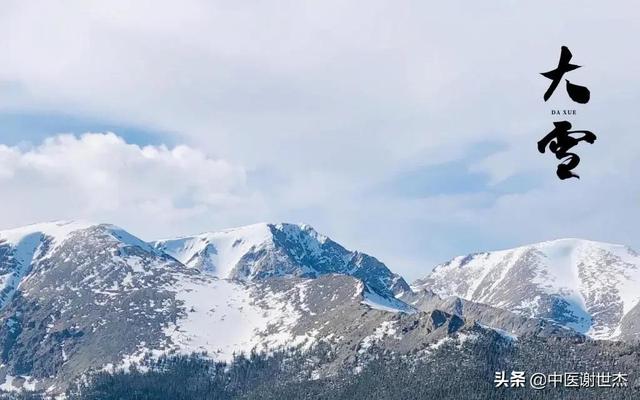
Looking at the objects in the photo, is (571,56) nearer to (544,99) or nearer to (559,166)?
(544,99)

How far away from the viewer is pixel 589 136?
117 metres

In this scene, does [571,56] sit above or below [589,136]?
above

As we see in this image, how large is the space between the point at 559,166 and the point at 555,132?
5.28 m

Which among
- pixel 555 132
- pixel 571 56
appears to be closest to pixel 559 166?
pixel 555 132

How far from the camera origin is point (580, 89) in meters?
114

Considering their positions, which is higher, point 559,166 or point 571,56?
point 571,56

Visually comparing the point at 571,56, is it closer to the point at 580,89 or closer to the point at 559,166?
the point at 580,89

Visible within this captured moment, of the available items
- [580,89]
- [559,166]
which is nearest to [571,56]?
[580,89]

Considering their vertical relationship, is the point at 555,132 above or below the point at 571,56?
below

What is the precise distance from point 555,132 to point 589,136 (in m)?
4.34

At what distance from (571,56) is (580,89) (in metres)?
6.04

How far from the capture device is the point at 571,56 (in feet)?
387

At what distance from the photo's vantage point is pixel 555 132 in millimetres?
118625

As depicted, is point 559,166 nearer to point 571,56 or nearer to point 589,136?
point 589,136
